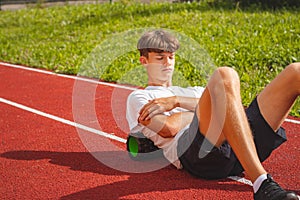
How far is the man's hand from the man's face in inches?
9.8

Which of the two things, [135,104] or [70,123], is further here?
[70,123]

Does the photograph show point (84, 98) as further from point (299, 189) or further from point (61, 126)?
point (299, 189)

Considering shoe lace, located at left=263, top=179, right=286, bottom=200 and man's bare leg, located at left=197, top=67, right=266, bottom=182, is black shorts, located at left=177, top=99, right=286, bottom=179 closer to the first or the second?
man's bare leg, located at left=197, top=67, right=266, bottom=182

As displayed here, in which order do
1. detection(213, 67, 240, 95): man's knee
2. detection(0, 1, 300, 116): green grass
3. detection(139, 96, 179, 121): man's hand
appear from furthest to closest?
detection(0, 1, 300, 116): green grass
detection(139, 96, 179, 121): man's hand
detection(213, 67, 240, 95): man's knee

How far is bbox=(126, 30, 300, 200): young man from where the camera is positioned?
11.1 feet

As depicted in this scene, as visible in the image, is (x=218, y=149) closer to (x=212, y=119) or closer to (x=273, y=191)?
(x=212, y=119)

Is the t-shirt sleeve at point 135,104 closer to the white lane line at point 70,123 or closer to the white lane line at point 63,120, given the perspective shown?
the white lane line at point 70,123

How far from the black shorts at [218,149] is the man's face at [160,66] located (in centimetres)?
50

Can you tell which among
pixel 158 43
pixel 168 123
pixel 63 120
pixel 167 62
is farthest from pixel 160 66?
pixel 63 120

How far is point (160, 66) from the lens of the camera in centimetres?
409

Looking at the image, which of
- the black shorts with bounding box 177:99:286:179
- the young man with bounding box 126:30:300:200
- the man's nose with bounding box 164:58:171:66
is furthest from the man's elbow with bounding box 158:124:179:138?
the man's nose with bounding box 164:58:171:66

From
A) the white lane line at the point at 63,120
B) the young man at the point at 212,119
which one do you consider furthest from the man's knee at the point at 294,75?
the white lane line at the point at 63,120

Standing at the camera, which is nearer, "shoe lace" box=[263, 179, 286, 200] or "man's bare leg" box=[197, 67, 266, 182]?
"shoe lace" box=[263, 179, 286, 200]

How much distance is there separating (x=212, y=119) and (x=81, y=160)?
1.44 meters
